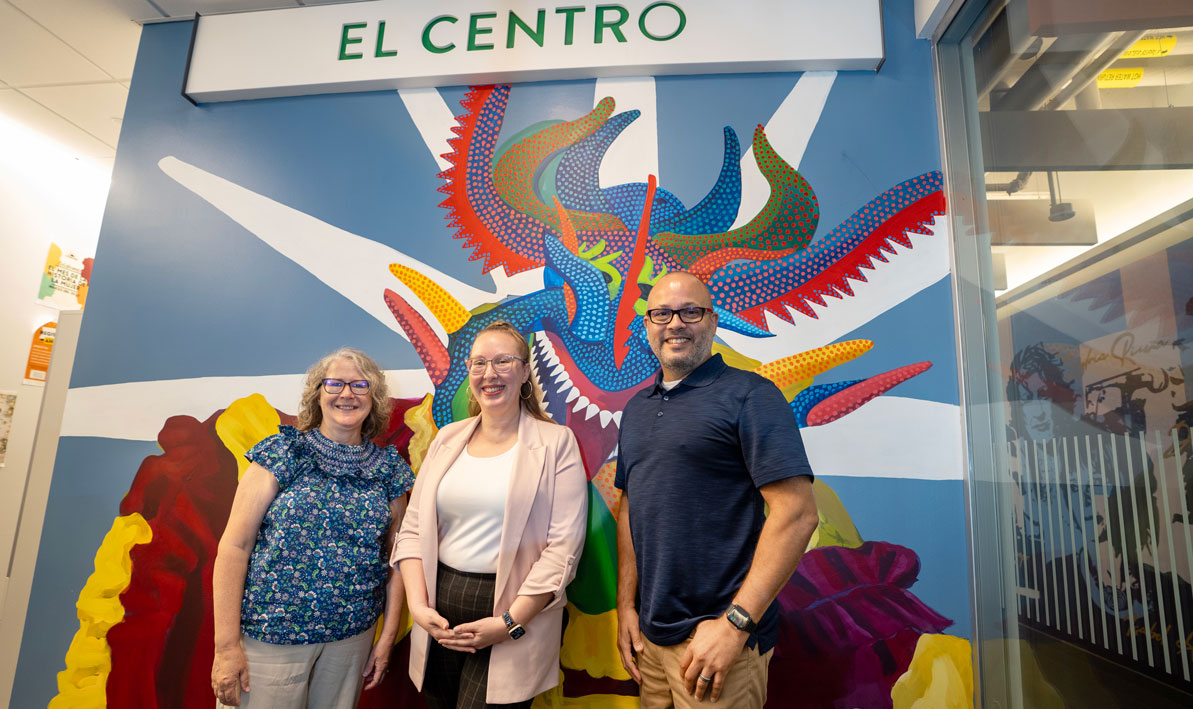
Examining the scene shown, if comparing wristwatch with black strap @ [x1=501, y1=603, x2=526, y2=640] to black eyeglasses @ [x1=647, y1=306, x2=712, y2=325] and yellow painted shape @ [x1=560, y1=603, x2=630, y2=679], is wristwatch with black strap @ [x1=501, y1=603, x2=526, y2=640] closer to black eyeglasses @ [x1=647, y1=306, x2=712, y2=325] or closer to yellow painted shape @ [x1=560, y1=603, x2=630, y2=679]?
yellow painted shape @ [x1=560, y1=603, x2=630, y2=679]

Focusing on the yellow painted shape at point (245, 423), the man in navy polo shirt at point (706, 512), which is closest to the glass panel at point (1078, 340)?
the man in navy polo shirt at point (706, 512)

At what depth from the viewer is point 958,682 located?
1.89 metres

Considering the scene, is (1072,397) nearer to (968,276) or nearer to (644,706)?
(968,276)

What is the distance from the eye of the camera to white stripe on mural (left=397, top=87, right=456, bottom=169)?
243cm

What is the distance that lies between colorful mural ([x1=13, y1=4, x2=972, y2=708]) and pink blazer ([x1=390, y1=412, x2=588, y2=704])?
0.34 metres

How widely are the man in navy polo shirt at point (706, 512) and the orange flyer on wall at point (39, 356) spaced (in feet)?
14.6

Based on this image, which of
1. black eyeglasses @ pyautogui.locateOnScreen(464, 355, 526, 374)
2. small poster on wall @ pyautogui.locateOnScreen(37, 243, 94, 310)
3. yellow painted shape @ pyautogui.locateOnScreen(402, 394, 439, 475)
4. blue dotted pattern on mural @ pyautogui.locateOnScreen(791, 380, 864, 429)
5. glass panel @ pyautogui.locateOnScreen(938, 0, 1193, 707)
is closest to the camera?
glass panel @ pyautogui.locateOnScreen(938, 0, 1193, 707)

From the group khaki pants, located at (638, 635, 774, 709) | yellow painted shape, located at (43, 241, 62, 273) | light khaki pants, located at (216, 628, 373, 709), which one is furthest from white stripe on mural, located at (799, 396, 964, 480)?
yellow painted shape, located at (43, 241, 62, 273)

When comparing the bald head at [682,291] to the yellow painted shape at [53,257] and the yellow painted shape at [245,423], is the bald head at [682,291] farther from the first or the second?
the yellow painted shape at [53,257]

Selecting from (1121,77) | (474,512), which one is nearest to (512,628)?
(474,512)

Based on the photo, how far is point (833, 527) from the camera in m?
2.00

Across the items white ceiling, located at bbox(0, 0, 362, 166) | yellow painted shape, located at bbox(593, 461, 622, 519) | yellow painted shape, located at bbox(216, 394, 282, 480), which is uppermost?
white ceiling, located at bbox(0, 0, 362, 166)

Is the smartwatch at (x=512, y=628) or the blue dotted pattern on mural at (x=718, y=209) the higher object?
the blue dotted pattern on mural at (x=718, y=209)

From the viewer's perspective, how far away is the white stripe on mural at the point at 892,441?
6.61 feet
